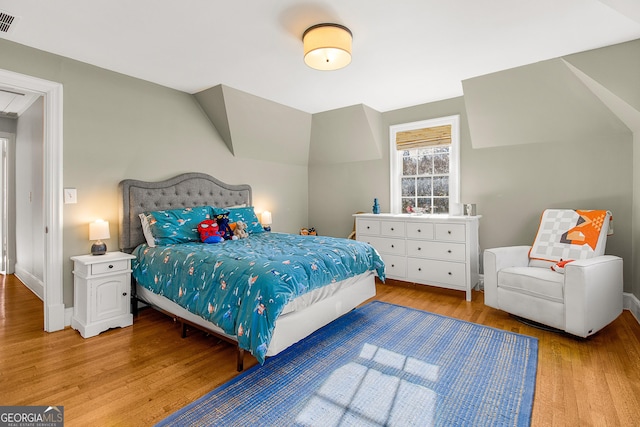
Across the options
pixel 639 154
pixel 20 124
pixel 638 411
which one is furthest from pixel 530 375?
pixel 20 124

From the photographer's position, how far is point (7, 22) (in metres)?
2.32

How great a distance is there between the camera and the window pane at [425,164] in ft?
14.7

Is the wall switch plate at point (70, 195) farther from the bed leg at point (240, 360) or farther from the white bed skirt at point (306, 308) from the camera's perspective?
the bed leg at point (240, 360)

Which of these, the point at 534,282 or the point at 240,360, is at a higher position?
the point at 534,282

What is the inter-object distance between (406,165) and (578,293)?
107 inches

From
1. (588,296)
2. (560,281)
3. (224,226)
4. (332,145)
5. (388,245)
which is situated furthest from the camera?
(332,145)

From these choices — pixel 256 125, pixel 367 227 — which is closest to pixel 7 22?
pixel 256 125

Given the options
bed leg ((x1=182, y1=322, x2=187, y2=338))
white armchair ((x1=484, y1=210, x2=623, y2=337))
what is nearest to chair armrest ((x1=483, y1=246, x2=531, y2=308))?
white armchair ((x1=484, y1=210, x2=623, y2=337))

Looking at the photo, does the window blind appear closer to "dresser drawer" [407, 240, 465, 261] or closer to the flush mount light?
"dresser drawer" [407, 240, 465, 261]

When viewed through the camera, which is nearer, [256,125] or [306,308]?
[306,308]

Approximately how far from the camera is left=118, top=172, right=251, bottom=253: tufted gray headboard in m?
3.27

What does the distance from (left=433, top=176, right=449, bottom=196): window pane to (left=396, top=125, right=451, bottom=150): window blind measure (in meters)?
0.46

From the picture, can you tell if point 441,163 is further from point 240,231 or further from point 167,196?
point 167,196

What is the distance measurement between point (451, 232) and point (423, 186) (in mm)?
1019
